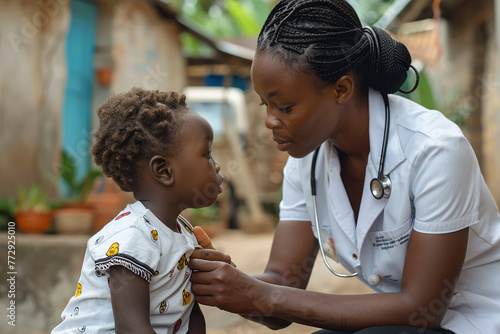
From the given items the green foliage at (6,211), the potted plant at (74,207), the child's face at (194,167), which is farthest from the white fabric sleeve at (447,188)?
the green foliage at (6,211)

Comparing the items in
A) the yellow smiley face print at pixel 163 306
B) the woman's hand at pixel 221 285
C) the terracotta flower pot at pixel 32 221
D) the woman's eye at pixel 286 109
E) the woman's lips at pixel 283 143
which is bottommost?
the terracotta flower pot at pixel 32 221

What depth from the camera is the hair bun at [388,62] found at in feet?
5.39

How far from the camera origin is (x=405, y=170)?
161 cm

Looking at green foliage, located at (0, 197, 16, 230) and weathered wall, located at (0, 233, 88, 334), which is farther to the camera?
green foliage, located at (0, 197, 16, 230)

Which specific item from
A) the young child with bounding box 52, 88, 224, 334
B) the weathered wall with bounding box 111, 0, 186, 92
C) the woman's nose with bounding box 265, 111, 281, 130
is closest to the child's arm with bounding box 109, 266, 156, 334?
the young child with bounding box 52, 88, 224, 334

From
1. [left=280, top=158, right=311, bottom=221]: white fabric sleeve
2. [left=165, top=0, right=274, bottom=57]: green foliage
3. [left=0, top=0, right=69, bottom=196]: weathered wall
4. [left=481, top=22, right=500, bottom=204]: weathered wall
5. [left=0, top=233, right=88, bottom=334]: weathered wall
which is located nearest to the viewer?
[left=280, top=158, right=311, bottom=221]: white fabric sleeve

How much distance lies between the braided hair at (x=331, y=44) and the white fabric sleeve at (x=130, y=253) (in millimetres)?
665

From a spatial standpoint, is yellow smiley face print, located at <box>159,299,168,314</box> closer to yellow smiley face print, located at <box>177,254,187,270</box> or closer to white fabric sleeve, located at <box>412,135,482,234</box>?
yellow smiley face print, located at <box>177,254,187,270</box>

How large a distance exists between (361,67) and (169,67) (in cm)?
448

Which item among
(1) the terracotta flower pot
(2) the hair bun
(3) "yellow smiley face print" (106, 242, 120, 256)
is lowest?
(1) the terracotta flower pot

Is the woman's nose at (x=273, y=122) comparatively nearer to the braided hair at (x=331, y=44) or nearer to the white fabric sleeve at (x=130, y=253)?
the braided hair at (x=331, y=44)

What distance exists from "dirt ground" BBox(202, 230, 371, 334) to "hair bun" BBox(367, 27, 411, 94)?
8.58ft

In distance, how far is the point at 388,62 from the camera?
1.64 metres

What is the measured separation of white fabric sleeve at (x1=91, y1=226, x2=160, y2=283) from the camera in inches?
54.6
